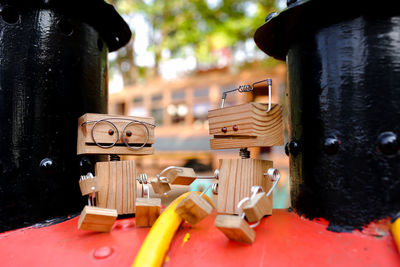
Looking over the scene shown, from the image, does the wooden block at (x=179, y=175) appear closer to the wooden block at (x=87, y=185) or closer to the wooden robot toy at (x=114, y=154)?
the wooden robot toy at (x=114, y=154)

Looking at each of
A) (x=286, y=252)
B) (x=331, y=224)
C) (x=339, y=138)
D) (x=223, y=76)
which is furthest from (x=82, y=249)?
(x=223, y=76)

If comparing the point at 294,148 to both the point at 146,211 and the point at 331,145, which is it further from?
the point at 146,211

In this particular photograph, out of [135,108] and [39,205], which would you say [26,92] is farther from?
[135,108]

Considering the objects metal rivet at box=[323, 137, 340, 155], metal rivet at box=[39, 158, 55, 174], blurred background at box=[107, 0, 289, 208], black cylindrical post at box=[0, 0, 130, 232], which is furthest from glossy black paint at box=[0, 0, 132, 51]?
blurred background at box=[107, 0, 289, 208]

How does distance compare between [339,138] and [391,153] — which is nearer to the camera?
[391,153]

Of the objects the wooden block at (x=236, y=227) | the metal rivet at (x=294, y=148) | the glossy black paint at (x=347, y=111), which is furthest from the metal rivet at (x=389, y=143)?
the wooden block at (x=236, y=227)

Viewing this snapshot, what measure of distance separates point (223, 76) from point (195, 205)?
927 centimetres

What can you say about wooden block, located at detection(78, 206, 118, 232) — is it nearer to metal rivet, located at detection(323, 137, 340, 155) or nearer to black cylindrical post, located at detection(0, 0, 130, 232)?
black cylindrical post, located at detection(0, 0, 130, 232)

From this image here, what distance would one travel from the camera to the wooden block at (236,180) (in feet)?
4.47

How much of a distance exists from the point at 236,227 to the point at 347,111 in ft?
2.25

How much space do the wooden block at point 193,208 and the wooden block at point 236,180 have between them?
0.24m

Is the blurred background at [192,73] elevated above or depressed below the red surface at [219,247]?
above

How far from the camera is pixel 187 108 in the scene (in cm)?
1094

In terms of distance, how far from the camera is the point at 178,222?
125cm
